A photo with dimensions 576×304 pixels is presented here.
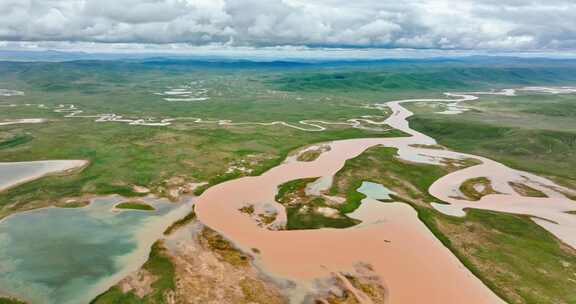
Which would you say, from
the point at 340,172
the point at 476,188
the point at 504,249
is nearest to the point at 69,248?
the point at 340,172

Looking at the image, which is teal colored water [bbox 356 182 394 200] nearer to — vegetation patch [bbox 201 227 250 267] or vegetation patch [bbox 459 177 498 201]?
vegetation patch [bbox 459 177 498 201]

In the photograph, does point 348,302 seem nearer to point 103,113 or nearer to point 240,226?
point 240,226

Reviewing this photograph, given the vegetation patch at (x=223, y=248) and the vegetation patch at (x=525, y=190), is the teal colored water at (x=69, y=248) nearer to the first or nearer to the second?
the vegetation patch at (x=223, y=248)

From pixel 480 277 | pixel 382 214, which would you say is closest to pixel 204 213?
pixel 382 214

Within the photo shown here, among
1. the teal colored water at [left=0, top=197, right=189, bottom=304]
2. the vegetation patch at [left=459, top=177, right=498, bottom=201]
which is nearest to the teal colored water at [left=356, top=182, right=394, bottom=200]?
the vegetation patch at [left=459, top=177, right=498, bottom=201]

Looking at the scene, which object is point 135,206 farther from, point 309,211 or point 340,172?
point 340,172

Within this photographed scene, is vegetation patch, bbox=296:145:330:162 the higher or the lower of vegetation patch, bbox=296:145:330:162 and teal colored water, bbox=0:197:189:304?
the lower

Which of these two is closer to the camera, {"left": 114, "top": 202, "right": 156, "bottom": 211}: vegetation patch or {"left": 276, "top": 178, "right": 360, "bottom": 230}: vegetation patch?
{"left": 276, "top": 178, "right": 360, "bottom": 230}: vegetation patch
